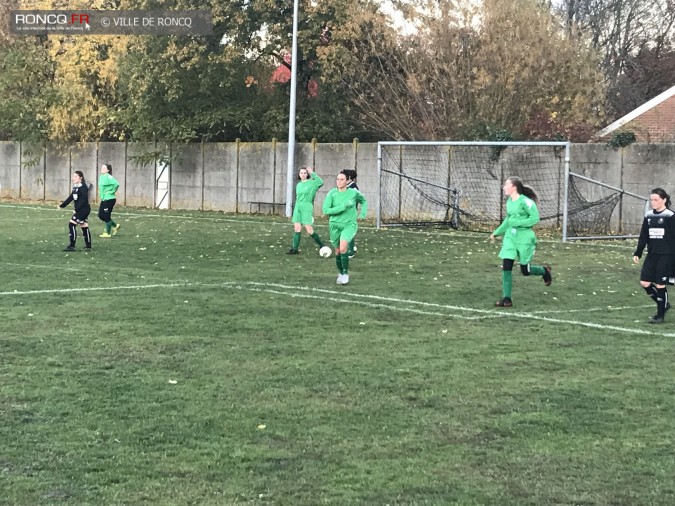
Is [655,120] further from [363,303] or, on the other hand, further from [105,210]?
[363,303]

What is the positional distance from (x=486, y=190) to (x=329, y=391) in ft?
73.3

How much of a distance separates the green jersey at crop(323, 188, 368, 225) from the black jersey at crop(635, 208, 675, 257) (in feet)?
16.1

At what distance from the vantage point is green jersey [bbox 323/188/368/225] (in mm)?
15891

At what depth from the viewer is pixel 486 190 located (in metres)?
30.0

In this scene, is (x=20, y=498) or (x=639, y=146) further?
(x=639, y=146)

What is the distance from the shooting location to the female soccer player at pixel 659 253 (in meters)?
11.9

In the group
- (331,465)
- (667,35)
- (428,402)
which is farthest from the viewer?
(667,35)

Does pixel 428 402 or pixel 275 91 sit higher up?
pixel 275 91

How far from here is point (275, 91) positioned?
3950cm

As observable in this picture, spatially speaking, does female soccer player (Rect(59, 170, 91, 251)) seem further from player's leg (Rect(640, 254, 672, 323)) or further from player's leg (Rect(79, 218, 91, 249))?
player's leg (Rect(640, 254, 672, 323))

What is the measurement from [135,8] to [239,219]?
9.51m

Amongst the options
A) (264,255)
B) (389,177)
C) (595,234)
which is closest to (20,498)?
(264,255)

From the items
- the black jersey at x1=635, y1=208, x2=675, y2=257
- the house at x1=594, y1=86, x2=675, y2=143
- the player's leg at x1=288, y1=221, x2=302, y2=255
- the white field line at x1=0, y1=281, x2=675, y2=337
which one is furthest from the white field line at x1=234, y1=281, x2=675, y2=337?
the house at x1=594, y1=86, x2=675, y2=143

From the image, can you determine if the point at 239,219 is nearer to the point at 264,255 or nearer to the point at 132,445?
the point at 264,255
